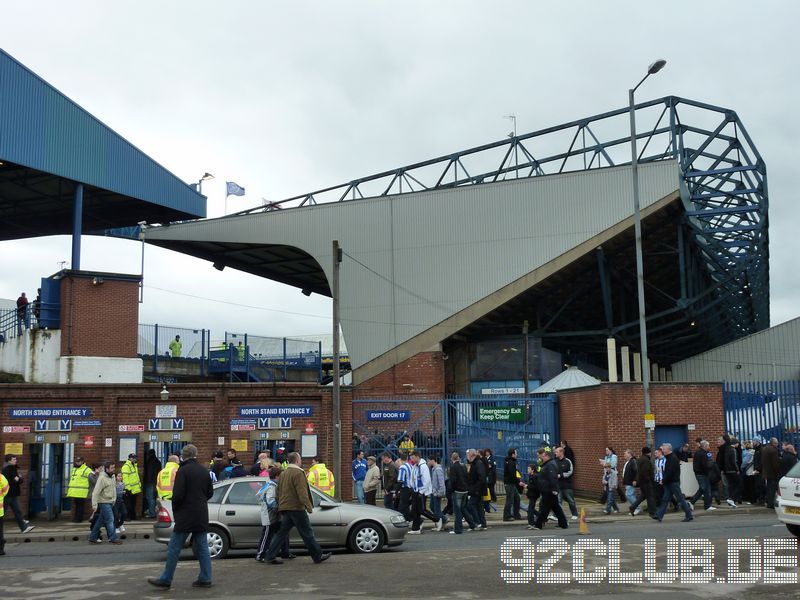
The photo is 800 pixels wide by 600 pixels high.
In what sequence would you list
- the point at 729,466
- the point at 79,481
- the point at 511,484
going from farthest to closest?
the point at 729,466
the point at 79,481
the point at 511,484

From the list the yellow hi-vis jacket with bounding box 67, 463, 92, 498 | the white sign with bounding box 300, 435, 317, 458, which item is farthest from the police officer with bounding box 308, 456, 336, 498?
the white sign with bounding box 300, 435, 317, 458

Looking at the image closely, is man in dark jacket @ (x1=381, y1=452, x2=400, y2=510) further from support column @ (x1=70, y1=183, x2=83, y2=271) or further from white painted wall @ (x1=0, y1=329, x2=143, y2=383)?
support column @ (x1=70, y1=183, x2=83, y2=271)

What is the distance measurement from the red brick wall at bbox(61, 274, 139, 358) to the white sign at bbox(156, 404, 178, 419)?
6.31 metres

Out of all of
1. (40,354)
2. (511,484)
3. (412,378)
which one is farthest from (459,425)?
(40,354)

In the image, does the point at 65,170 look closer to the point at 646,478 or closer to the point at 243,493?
the point at 243,493

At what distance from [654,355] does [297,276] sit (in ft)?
83.6

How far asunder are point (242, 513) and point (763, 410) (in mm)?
15799

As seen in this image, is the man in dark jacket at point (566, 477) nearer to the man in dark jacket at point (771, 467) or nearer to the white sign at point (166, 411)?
the man in dark jacket at point (771, 467)

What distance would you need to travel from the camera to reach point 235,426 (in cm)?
2362

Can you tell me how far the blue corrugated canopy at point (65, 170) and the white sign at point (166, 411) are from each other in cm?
1046

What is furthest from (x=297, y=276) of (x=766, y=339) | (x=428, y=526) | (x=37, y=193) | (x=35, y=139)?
(x=428, y=526)

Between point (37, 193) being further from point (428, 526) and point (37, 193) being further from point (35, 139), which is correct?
point (428, 526)

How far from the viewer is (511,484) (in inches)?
749

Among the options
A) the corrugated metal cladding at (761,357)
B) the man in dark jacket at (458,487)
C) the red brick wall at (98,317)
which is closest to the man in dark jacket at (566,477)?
the man in dark jacket at (458,487)
